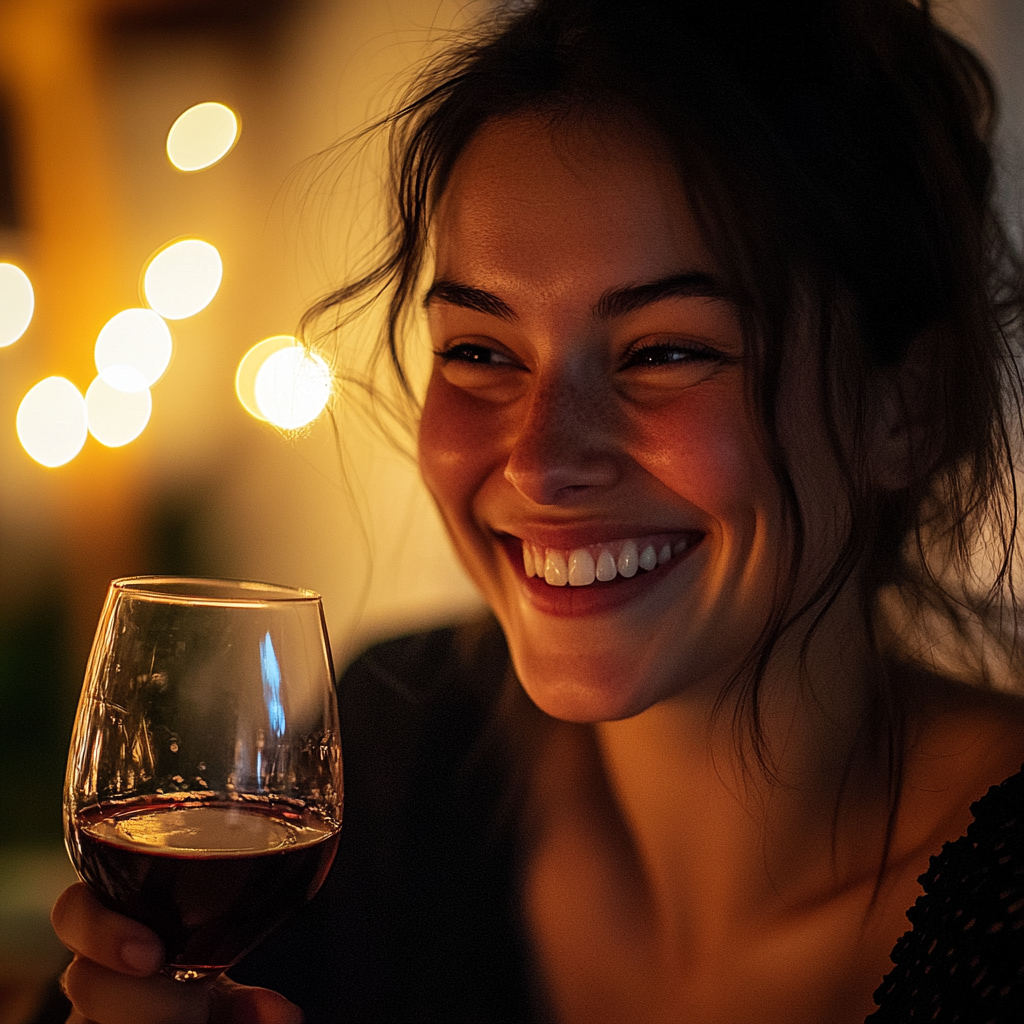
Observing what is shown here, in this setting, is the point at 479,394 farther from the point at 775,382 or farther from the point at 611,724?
the point at 611,724

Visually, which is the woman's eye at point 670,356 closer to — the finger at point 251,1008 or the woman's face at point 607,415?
the woman's face at point 607,415

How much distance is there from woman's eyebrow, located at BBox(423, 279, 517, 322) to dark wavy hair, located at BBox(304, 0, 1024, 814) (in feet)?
0.52

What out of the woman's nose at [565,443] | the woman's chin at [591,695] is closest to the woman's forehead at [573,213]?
the woman's nose at [565,443]

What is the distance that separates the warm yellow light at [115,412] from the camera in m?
2.66

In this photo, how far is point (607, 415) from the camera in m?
1.06

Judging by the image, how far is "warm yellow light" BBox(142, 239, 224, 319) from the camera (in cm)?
255

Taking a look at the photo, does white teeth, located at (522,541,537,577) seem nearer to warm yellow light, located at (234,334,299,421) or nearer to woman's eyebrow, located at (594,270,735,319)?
woman's eyebrow, located at (594,270,735,319)

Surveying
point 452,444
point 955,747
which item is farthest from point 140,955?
point 955,747

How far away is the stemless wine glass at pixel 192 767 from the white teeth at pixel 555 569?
460 millimetres

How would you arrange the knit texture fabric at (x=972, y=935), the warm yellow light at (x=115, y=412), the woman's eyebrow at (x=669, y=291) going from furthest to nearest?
the warm yellow light at (x=115, y=412) < the woman's eyebrow at (x=669, y=291) < the knit texture fabric at (x=972, y=935)

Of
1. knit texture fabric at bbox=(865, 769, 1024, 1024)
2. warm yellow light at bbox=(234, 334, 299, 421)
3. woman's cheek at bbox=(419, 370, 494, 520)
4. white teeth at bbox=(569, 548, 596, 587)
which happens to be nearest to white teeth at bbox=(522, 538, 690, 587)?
white teeth at bbox=(569, 548, 596, 587)

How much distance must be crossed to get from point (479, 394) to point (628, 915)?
0.64m

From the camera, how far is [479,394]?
121 cm

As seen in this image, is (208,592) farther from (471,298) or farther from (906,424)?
(906,424)
